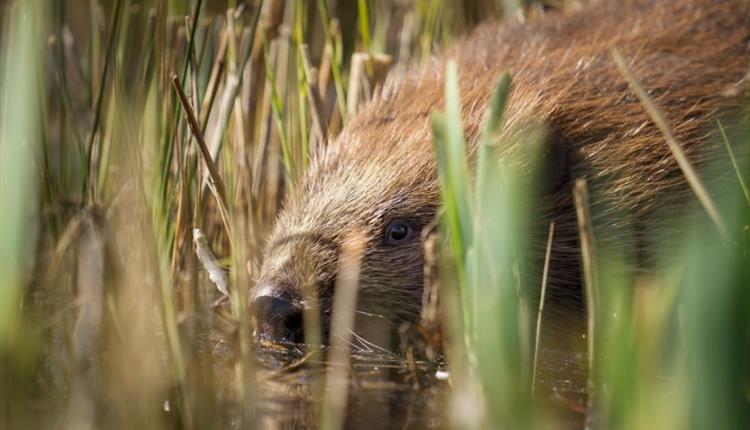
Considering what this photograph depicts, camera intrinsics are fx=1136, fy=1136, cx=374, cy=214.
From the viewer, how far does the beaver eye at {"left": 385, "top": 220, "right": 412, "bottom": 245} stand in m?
3.37

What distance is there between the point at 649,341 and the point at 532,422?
0.86 feet

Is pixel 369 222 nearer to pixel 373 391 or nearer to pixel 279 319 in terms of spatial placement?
pixel 279 319

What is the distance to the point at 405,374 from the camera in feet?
9.02

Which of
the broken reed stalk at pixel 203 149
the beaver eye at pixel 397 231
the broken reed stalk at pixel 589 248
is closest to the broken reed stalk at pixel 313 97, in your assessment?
the beaver eye at pixel 397 231

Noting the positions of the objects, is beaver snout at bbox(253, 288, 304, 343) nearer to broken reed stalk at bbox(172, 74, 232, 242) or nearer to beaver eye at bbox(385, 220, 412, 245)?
broken reed stalk at bbox(172, 74, 232, 242)

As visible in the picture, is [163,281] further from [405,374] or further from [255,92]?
[255,92]

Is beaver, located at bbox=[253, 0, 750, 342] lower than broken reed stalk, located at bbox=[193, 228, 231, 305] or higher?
higher

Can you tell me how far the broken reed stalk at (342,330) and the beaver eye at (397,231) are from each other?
0.08m

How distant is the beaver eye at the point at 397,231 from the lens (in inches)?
132

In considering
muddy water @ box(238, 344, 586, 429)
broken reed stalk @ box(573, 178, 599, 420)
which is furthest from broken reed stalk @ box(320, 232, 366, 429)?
broken reed stalk @ box(573, 178, 599, 420)

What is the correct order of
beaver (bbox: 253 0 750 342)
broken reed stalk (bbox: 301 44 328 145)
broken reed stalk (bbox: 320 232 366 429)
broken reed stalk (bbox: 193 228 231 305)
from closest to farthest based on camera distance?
1. broken reed stalk (bbox: 320 232 366 429)
2. broken reed stalk (bbox: 193 228 231 305)
3. beaver (bbox: 253 0 750 342)
4. broken reed stalk (bbox: 301 44 328 145)

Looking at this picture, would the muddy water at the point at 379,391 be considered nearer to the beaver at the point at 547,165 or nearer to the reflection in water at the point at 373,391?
the reflection in water at the point at 373,391

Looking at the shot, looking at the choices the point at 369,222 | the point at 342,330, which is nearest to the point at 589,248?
the point at 342,330

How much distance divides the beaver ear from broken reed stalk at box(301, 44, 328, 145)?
2.62 feet
